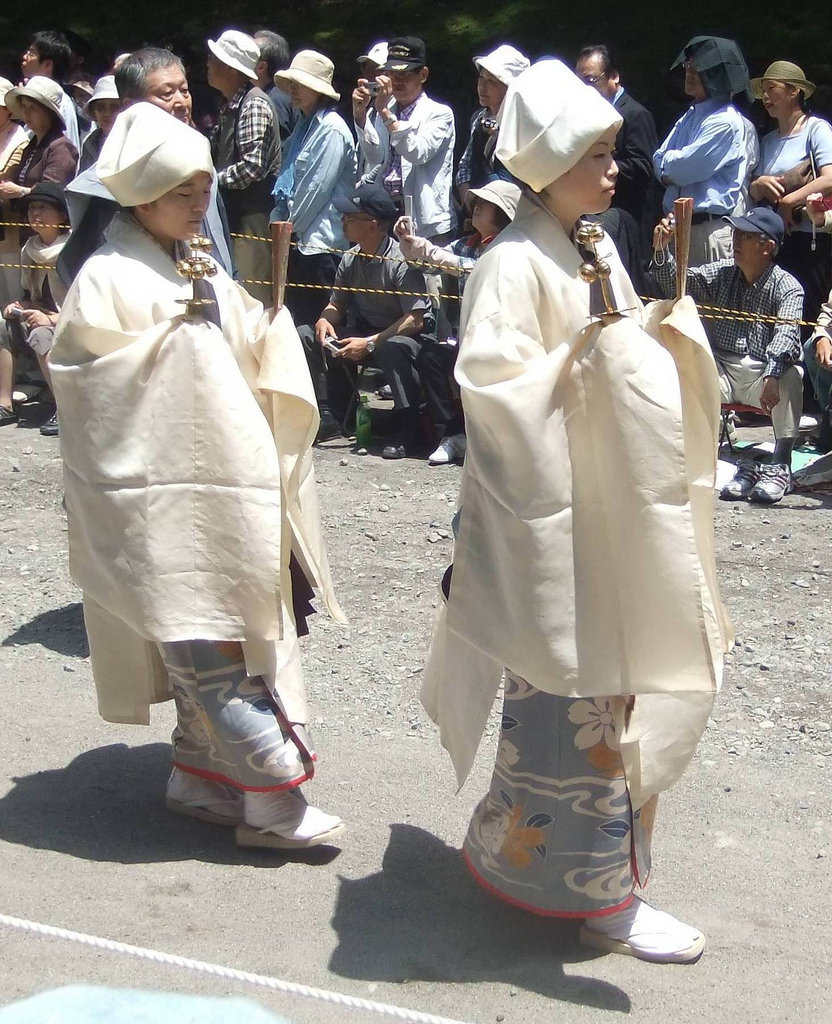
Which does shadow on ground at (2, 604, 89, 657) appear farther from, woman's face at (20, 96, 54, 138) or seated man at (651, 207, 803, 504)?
woman's face at (20, 96, 54, 138)

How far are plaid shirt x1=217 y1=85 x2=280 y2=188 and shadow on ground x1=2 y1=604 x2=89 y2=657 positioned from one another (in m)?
3.38

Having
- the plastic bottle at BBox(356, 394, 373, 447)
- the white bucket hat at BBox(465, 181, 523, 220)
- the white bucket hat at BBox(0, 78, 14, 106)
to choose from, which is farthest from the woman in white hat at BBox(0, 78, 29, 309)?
the white bucket hat at BBox(465, 181, 523, 220)

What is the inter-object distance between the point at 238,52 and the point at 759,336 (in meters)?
3.64

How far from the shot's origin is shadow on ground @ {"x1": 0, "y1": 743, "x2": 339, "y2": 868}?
358 cm

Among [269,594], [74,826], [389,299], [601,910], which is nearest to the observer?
A: [601,910]

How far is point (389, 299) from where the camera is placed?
764 centimetres

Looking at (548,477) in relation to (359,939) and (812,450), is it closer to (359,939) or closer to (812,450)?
(359,939)

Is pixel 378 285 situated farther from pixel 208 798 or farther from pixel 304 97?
pixel 208 798

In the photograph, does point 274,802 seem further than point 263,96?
No

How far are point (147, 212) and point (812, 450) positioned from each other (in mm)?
4617

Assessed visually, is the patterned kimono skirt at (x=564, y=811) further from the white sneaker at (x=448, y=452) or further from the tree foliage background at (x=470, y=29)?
the tree foliage background at (x=470, y=29)

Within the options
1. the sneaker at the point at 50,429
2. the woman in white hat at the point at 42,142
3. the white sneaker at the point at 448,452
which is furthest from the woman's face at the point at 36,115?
the white sneaker at the point at 448,452

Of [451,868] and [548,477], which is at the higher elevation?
[548,477]

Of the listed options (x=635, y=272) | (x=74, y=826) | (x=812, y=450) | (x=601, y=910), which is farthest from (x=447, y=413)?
(x=601, y=910)
